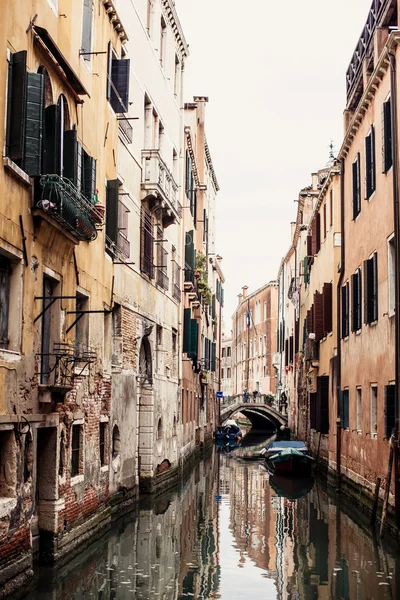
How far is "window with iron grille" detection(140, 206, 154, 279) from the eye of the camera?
19.2 metres

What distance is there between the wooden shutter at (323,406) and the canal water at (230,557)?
180 inches

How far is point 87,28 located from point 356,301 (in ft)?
30.2

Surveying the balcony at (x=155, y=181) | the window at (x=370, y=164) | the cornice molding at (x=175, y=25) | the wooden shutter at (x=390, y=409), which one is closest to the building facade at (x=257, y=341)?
the cornice molding at (x=175, y=25)

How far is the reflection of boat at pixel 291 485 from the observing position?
23250 mm

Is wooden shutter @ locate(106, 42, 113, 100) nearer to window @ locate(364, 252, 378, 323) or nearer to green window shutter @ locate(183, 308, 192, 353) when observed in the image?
window @ locate(364, 252, 378, 323)

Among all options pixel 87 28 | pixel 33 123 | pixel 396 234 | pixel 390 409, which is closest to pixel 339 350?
pixel 390 409

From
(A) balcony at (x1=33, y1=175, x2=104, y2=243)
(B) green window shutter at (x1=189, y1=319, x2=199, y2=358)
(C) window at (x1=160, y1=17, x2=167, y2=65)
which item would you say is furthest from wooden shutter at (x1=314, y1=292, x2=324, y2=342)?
(A) balcony at (x1=33, y1=175, x2=104, y2=243)

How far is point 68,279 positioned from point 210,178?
30.1m

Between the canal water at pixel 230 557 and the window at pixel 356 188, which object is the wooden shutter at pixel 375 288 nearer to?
the window at pixel 356 188

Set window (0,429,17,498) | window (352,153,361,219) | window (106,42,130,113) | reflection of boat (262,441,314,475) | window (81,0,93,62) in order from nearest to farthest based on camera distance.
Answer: window (0,429,17,498) < window (81,0,93,62) < window (106,42,130,113) < window (352,153,361,219) < reflection of boat (262,441,314,475)

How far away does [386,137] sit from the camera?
635 inches

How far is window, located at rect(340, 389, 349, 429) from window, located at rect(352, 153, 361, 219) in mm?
4628

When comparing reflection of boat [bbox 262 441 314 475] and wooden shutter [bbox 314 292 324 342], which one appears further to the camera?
reflection of boat [bbox 262 441 314 475]

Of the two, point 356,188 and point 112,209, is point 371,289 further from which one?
point 112,209
